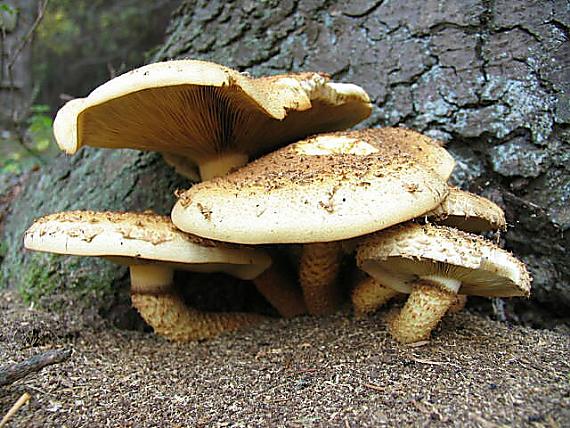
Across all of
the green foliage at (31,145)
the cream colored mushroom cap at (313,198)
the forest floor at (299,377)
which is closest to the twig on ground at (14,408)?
the forest floor at (299,377)

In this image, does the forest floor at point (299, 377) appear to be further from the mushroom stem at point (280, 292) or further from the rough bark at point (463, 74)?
the rough bark at point (463, 74)

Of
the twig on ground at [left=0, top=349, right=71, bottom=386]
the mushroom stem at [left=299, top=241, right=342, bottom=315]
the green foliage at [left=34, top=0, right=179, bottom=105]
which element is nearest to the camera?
the twig on ground at [left=0, top=349, right=71, bottom=386]

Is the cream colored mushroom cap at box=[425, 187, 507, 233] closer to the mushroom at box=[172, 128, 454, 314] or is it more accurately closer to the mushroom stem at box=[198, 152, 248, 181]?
the mushroom at box=[172, 128, 454, 314]

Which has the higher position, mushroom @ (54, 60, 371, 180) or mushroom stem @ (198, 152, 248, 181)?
mushroom @ (54, 60, 371, 180)

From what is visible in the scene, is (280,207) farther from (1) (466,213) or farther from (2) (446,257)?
(1) (466,213)

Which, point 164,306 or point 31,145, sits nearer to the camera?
point 164,306

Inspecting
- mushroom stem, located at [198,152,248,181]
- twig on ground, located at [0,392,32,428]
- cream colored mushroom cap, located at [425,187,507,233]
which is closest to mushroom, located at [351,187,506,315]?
cream colored mushroom cap, located at [425,187,507,233]

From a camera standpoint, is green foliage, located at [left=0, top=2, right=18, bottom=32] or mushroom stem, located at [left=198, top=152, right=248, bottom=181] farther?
green foliage, located at [left=0, top=2, right=18, bottom=32]

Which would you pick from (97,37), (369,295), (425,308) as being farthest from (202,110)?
(97,37)
